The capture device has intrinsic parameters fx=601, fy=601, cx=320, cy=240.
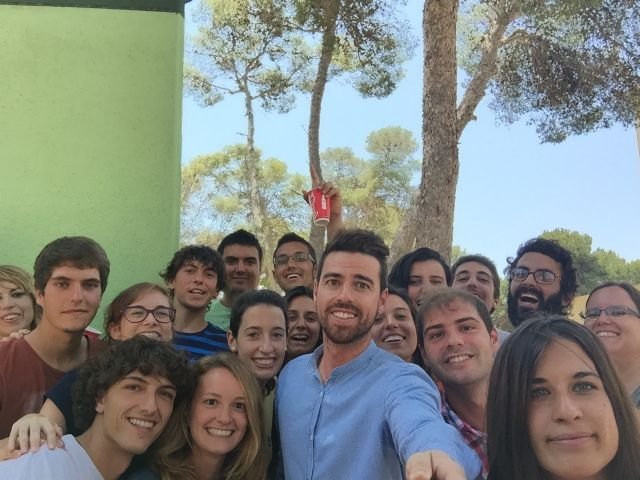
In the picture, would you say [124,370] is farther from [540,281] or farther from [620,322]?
[540,281]

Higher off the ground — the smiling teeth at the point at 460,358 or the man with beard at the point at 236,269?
the man with beard at the point at 236,269

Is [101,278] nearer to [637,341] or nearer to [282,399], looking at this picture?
[282,399]

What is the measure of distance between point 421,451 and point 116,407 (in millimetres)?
1241

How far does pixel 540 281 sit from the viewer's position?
3959mm

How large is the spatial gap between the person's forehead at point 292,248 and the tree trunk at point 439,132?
435 cm

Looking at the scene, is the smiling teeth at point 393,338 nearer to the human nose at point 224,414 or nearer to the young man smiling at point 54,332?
the human nose at point 224,414

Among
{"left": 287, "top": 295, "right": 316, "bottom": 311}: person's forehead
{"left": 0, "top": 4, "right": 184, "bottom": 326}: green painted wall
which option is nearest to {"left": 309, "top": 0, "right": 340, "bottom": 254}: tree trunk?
{"left": 0, "top": 4, "right": 184, "bottom": 326}: green painted wall

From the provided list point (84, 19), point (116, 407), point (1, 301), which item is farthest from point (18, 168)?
point (116, 407)

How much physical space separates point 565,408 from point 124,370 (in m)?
1.62

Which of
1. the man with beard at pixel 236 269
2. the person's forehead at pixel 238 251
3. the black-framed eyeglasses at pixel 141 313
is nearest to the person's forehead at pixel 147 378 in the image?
the black-framed eyeglasses at pixel 141 313

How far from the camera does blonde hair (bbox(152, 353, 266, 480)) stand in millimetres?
2367

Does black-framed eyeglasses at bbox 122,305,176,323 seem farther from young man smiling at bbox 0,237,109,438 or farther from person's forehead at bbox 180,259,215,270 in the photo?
person's forehead at bbox 180,259,215,270

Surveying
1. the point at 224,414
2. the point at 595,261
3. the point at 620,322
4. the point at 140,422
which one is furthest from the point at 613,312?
the point at 595,261

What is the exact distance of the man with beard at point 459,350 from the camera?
104 inches
